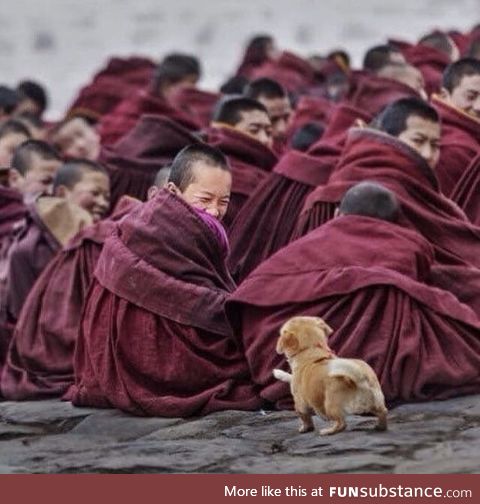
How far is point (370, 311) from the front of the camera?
21.9 feet

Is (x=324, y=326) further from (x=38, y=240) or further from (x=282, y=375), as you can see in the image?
(x=38, y=240)

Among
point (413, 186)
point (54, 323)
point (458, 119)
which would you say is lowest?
point (54, 323)

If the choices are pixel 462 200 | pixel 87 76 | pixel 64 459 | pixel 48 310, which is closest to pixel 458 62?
pixel 462 200

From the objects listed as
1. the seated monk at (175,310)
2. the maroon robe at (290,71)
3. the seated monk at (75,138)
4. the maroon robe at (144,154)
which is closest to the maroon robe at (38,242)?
the maroon robe at (144,154)

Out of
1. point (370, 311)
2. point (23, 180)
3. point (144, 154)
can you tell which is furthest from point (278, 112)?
point (370, 311)

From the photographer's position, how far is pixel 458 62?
8.77 metres

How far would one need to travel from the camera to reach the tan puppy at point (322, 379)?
6.02 meters

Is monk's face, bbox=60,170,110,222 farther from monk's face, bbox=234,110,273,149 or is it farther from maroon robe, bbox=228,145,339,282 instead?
maroon robe, bbox=228,145,339,282

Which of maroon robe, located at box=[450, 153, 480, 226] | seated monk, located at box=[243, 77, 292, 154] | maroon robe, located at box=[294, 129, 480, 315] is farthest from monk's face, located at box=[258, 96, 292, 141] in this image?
maroon robe, located at box=[294, 129, 480, 315]

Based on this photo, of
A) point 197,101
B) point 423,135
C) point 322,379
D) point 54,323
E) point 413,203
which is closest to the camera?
point 322,379

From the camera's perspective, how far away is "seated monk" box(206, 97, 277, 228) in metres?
8.39

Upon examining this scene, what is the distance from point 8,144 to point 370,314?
11.3 feet

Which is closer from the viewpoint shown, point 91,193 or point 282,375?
point 282,375

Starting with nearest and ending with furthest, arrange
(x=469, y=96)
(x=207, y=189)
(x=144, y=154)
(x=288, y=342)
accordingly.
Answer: (x=288, y=342) → (x=207, y=189) → (x=469, y=96) → (x=144, y=154)
